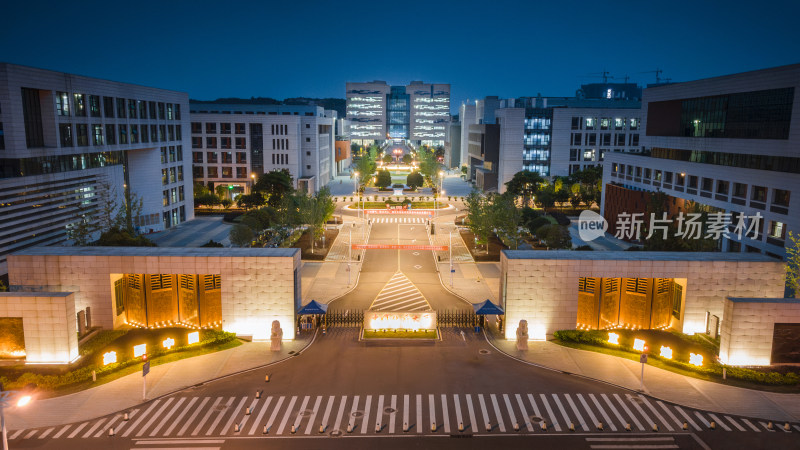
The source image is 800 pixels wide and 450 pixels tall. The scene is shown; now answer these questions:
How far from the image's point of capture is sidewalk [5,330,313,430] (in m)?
25.4

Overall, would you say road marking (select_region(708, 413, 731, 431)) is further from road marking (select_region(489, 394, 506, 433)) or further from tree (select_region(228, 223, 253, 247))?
tree (select_region(228, 223, 253, 247))

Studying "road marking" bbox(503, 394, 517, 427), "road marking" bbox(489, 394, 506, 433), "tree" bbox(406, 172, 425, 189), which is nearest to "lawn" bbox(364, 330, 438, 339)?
"road marking" bbox(489, 394, 506, 433)

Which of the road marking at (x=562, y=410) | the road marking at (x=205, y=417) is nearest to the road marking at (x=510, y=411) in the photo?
the road marking at (x=562, y=410)

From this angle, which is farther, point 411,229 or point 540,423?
point 411,229

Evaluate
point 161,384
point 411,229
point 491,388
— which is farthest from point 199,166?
point 491,388

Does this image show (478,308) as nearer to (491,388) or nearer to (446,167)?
(491,388)

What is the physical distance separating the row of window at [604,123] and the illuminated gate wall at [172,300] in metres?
93.1

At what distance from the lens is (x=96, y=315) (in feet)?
114

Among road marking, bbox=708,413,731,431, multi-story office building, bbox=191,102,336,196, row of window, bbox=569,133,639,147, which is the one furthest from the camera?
row of window, bbox=569,133,639,147

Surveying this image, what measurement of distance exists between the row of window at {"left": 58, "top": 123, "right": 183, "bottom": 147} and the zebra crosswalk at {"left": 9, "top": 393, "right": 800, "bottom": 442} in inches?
1514

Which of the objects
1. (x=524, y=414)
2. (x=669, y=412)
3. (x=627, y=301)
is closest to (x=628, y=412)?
(x=669, y=412)

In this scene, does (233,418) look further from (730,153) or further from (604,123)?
(604,123)

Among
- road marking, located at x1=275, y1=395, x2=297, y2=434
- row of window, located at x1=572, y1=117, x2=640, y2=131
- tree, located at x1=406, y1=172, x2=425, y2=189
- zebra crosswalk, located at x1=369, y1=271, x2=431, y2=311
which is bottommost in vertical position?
road marking, located at x1=275, y1=395, x2=297, y2=434

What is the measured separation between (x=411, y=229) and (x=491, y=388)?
158 ft
